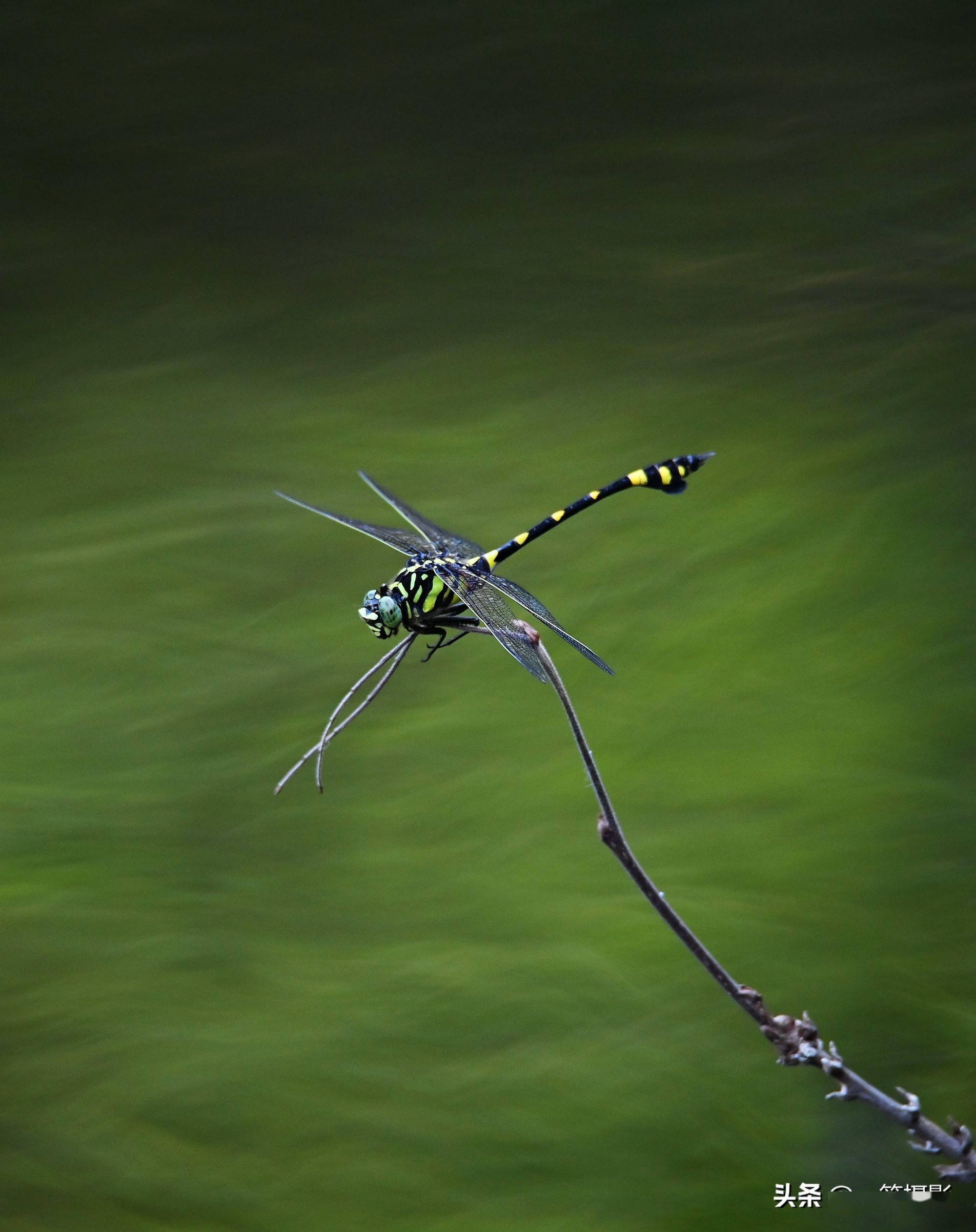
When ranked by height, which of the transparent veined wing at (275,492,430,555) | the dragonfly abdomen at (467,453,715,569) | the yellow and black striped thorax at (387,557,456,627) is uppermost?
the dragonfly abdomen at (467,453,715,569)

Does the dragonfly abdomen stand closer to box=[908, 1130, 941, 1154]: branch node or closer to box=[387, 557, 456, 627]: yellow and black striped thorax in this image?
box=[387, 557, 456, 627]: yellow and black striped thorax

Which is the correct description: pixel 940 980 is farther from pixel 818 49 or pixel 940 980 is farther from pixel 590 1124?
pixel 818 49

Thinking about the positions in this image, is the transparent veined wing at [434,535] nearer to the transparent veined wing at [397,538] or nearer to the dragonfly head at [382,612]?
the transparent veined wing at [397,538]

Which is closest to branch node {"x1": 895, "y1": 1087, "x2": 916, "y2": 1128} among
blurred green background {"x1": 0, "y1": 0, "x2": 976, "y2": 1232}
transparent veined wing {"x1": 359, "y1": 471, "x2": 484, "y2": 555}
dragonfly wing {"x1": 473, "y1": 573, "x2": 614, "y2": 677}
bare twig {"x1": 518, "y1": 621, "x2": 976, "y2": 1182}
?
bare twig {"x1": 518, "y1": 621, "x2": 976, "y2": 1182}

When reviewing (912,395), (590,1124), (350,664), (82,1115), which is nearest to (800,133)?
(912,395)

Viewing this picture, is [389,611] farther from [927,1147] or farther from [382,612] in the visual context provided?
[927,1147]

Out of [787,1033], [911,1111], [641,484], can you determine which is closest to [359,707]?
[787,1033]

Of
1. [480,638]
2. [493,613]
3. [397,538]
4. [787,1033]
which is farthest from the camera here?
[480,638]
